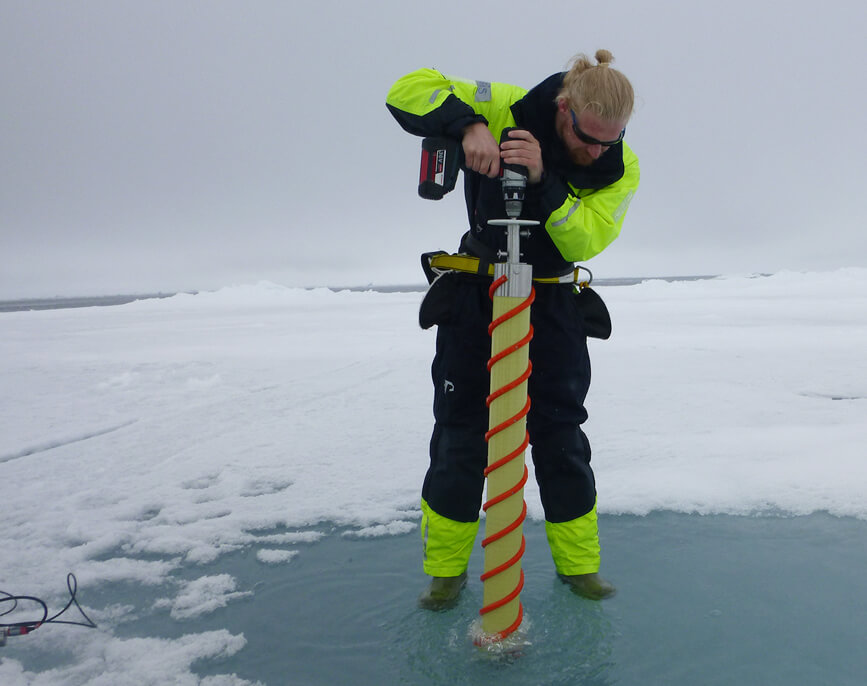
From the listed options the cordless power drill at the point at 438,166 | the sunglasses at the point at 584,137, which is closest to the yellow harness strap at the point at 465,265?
the cordless power drill at the point at 438,166

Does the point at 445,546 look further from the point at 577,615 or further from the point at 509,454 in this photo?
the point at 509,454

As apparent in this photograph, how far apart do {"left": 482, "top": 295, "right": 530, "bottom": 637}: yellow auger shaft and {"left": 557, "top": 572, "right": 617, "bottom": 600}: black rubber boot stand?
1.23ft

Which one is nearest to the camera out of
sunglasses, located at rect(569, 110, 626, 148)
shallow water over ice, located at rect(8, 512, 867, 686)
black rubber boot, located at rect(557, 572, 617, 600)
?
shallow water over ice, located at rect(8, 512, 867, 686)

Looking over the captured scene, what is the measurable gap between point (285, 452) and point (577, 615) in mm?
2021

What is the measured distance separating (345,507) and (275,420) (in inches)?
66.2

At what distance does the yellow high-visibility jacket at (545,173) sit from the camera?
65.3 inches

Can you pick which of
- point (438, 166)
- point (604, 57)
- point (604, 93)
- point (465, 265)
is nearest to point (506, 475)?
point (465, 265)

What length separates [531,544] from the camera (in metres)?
2.28

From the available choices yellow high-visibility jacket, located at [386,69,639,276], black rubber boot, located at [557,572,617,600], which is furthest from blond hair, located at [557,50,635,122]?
black rubber boot, located at [557,572,617,600]

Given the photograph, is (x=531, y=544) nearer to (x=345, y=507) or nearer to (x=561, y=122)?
(x=345, y=507)

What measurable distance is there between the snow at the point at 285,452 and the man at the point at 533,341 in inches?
20.6

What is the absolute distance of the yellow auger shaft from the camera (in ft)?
5.06

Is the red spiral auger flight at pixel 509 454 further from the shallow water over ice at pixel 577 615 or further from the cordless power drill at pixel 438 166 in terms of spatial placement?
the cordless power drill at pixel 438 166

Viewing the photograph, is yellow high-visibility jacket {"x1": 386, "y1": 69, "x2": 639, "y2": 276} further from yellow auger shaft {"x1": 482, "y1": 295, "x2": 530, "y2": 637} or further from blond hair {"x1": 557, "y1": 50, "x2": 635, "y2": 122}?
yellow auger shaft {"x1": 482, "y1": 295, "x2": 530, "y2": 637}
